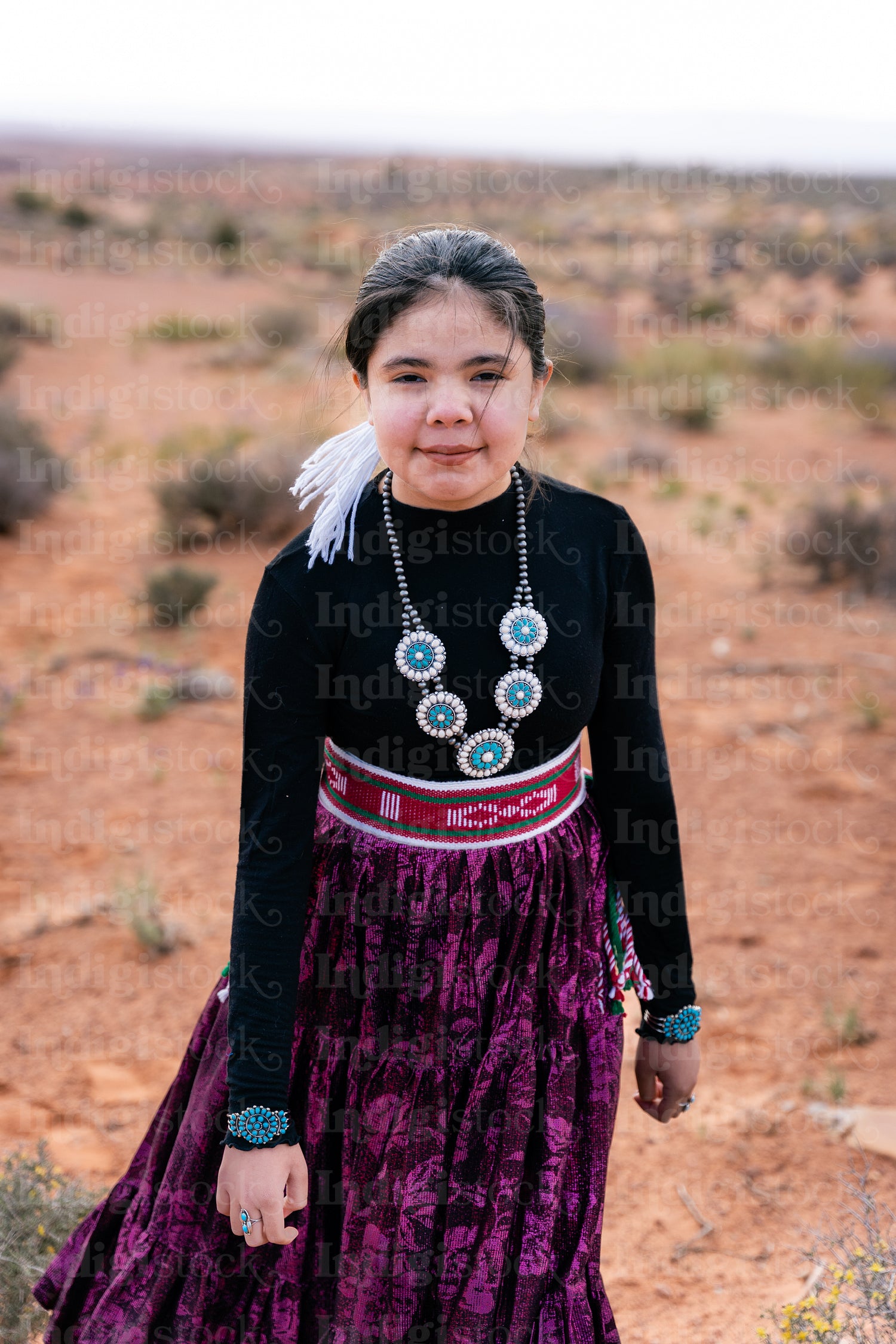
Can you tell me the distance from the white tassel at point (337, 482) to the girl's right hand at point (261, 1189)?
80 centimetres

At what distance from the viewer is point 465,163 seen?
72.4 meters

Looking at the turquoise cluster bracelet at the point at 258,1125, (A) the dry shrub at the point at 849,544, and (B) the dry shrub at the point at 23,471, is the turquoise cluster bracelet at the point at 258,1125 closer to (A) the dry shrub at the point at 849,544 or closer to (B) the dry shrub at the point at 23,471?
(A) the dry shrub at the point at 849,544

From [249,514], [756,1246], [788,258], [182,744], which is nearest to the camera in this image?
[756,1246]

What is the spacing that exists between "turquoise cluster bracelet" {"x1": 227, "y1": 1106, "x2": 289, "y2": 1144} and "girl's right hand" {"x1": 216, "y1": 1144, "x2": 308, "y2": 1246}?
0.7 inches

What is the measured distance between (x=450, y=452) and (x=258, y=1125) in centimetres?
93

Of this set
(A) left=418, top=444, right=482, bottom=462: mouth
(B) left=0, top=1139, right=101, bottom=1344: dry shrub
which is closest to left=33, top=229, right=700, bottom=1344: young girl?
(A) left=418, top=444, right=482, bottom=462: mouth

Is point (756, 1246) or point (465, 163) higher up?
point (465, 163)

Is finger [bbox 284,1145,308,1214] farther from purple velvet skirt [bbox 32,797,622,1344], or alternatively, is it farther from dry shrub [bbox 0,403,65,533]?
dry shrub [bbox 0,403,65,533]

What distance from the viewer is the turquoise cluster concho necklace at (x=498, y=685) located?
62.5 inches

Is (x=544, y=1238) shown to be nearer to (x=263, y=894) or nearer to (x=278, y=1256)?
(x=278, y=1256)

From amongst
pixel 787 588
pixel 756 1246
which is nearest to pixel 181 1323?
pixel 756 1246

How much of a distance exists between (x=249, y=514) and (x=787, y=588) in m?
3.79

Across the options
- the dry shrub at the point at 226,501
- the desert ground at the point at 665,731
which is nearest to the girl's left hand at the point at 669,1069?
the desert ground at the point at 665,731

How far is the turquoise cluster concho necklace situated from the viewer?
1.59 m
